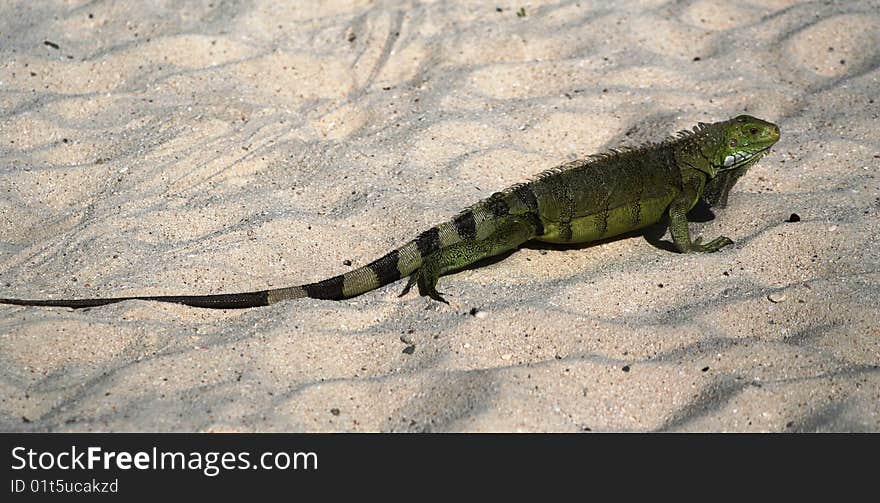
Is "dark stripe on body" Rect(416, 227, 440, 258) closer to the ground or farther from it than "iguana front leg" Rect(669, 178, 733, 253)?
farther from it

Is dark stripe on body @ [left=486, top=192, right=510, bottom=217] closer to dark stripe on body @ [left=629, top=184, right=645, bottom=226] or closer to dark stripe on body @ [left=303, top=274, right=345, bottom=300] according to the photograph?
dark stripe on body @ [left=629, top=184, right=645, bottom=226]

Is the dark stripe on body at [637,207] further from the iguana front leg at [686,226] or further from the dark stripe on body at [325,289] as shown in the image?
the dark stripe on body at [325,289]

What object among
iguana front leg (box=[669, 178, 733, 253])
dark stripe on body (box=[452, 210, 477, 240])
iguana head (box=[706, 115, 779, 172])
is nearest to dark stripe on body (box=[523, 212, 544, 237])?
dark stripe on body (box=[452, 210, 477, 240])

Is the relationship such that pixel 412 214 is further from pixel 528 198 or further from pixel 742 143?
pixel 742 143

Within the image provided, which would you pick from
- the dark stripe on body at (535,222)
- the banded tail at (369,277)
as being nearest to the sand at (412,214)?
the banded tail at (369,277)

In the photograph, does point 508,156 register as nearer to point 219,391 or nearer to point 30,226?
point 219,391
